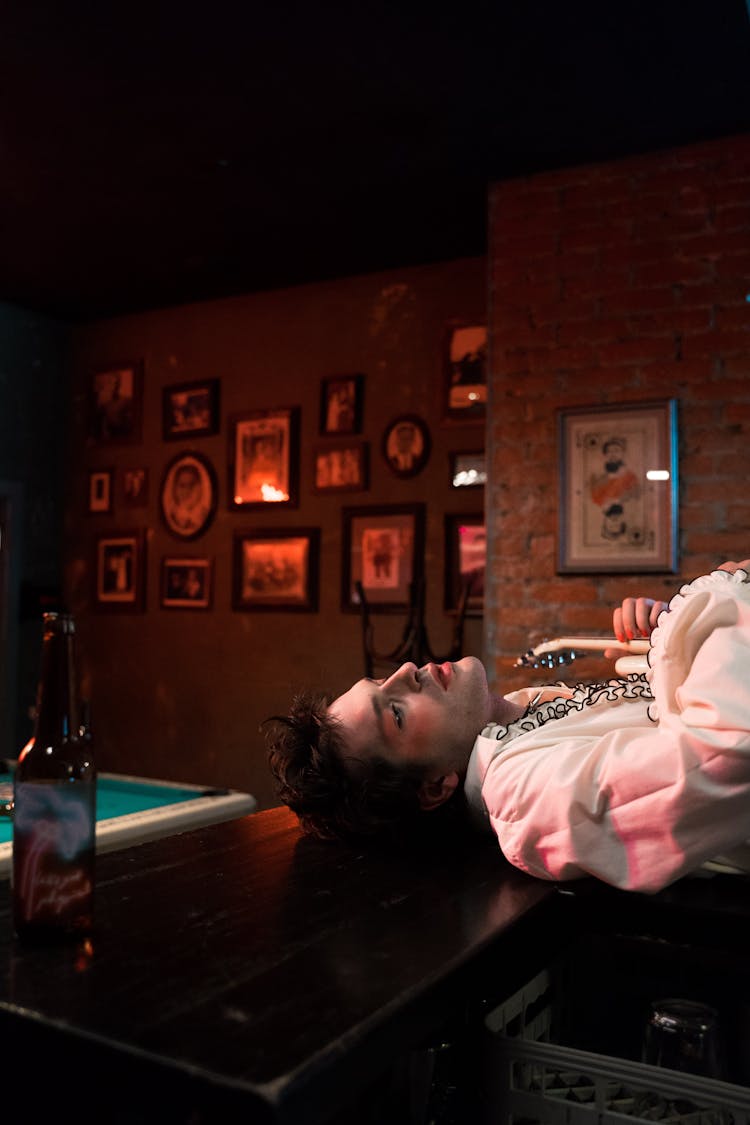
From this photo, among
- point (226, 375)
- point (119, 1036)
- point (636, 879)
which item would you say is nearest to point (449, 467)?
point (226, 375)

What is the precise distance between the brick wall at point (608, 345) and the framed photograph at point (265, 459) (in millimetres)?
1643

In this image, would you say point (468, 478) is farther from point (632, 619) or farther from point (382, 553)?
point (632, 619)

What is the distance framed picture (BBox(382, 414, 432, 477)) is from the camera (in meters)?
5.05

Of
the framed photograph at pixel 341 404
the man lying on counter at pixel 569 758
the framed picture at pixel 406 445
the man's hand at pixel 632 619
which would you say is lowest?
the man lying on counter at pixel 569 758

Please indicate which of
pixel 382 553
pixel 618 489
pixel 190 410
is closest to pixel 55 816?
pixel 618 489

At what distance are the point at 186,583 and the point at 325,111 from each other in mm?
2944

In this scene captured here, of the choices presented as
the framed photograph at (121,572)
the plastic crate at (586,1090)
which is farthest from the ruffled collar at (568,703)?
the framed photograph at (121,572)

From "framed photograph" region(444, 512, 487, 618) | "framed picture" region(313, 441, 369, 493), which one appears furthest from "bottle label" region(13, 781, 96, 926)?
"framed picture" region(313, 441, 369, 493)

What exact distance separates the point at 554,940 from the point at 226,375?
477 centimetres

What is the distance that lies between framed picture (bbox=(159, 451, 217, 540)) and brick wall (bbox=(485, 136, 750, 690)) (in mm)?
2162

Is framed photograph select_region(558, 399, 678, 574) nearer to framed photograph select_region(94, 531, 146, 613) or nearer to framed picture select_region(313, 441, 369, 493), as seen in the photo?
framed picture select_region(313, 441, 369, 493)

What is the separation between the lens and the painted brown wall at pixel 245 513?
5.07 meters

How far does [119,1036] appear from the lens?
807 mm

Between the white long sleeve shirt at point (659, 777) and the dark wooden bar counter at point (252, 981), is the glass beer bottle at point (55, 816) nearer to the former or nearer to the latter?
the dark wooden bar counter at point (252, 981)
